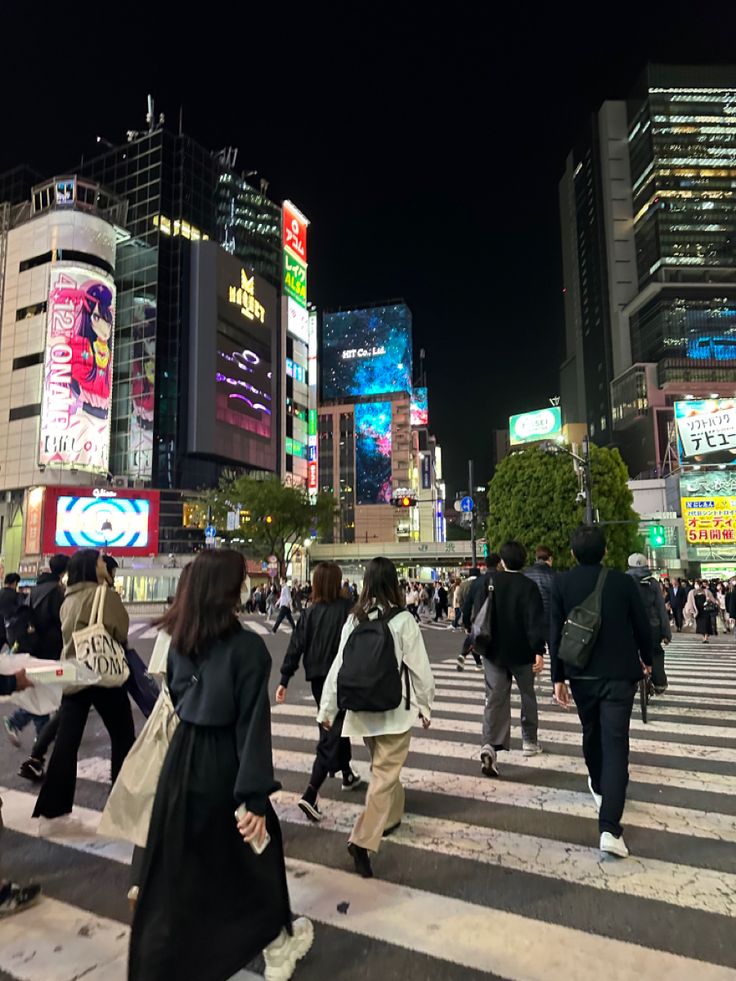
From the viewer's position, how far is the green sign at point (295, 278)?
8244cm

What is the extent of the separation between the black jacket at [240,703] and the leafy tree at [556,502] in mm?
33038

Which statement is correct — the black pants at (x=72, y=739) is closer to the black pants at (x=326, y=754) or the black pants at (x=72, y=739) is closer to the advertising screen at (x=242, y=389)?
the black pants at (x=326, y=754)

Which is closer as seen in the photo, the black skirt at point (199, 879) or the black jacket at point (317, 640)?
the black skirt at point (199, 879)

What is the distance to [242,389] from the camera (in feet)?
221

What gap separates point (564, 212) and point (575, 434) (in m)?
56.1

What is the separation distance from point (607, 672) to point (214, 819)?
100 inches

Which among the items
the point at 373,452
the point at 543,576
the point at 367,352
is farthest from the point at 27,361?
the point at 367,352

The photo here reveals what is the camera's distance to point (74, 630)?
186 inches

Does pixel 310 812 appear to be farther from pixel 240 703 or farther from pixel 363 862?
pixel 240 703

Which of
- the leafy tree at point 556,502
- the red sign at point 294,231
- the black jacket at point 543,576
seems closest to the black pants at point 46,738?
the black jacket at point 543,576

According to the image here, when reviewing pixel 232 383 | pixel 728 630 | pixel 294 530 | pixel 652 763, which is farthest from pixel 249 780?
pixel 232 383

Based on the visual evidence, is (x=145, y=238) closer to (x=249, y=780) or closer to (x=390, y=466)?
(x=390, y=466)

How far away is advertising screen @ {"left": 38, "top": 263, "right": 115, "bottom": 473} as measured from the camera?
51469mm

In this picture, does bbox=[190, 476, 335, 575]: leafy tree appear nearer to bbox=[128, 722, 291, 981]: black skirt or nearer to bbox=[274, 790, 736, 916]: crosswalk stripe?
bbox=[274, 790, 736, 916]: crosswalk stripe
